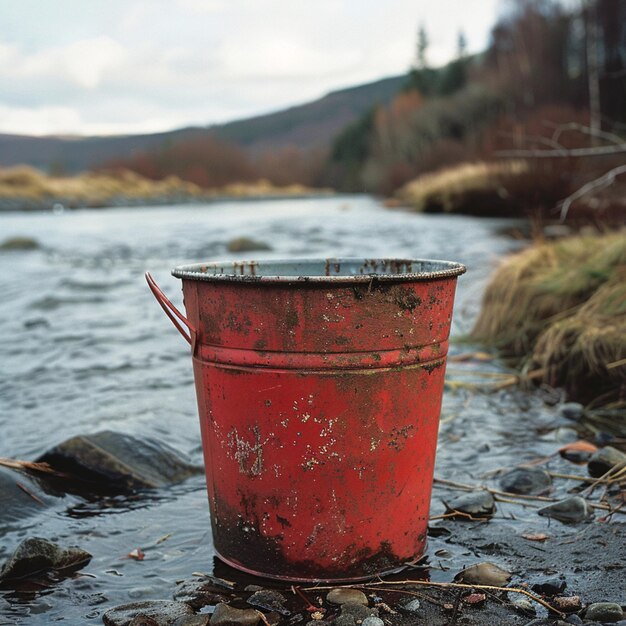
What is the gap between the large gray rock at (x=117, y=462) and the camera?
9.66ft

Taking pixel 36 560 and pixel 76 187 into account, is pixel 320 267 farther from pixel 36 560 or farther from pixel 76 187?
pixel 76 187

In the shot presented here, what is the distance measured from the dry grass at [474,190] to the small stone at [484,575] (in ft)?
48.8

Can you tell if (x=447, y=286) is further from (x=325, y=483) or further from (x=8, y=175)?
(x=8, y=175)

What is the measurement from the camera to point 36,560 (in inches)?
86.3

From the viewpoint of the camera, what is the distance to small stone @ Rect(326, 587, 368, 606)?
6.36ft

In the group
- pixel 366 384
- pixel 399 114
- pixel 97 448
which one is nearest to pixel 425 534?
pixel 366 384

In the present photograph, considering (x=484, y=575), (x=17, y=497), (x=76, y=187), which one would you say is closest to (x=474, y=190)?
(x=17, y=497)

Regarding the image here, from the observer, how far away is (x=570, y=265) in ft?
17.6

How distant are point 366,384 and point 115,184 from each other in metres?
45.7

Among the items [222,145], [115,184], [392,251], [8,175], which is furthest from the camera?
[222,145]

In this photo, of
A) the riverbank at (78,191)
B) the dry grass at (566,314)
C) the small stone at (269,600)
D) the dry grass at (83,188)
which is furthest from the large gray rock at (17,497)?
the dry grass at (83,188)

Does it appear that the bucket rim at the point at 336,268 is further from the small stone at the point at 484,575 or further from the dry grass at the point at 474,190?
the dry grass at the point at 474,190

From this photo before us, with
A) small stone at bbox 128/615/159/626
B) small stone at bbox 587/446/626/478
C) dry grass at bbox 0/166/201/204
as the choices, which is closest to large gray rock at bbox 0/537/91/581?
small stone at bbox 128/615/159/626

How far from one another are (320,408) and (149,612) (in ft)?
2.22
